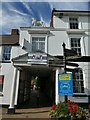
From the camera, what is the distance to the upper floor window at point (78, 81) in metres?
12.6

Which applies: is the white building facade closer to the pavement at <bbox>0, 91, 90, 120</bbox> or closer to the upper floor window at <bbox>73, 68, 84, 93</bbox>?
the upper floor window at <bbox>73, 68, 84, 93</bbox>

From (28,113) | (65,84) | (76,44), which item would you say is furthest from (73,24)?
(28,113)

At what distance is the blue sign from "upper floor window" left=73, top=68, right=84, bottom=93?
5761 mm

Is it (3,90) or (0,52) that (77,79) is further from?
(0,52)

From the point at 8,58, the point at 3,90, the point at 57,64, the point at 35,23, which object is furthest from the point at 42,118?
the point at 35,23

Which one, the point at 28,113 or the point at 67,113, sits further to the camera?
the point at 28,113

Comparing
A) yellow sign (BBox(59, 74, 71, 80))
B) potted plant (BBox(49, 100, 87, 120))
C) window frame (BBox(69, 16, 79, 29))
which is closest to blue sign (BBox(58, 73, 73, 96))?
yellow sign (BBox(59, 74, 71, 80))

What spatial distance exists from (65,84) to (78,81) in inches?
234

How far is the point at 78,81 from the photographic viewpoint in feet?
42.0

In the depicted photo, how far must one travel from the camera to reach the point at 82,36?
13.8m

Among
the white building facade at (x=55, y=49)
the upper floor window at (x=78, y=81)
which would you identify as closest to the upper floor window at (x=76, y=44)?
the white building facade at (x=55, y=49)

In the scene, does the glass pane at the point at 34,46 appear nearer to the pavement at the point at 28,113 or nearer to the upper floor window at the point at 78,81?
the upper floor window at the point at 78,81

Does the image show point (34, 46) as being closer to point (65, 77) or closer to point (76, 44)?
point (76, 44)

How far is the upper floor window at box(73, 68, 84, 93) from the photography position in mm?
12641
